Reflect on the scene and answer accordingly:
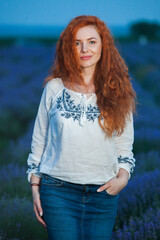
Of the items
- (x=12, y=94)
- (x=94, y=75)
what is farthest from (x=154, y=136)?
(x=12, y=94)

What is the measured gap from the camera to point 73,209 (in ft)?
5.76

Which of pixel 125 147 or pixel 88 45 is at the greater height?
pixel 88 45

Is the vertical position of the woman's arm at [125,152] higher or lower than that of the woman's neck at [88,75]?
lower

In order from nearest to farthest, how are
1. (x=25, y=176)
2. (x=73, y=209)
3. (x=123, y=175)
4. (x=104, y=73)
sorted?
(x=73, y=209), (x=123, y=175), (x=104, y=73), (x=25, y=176)

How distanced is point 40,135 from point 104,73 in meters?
0.54

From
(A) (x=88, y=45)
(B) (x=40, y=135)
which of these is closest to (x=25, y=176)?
(B) (x=40, y=135)

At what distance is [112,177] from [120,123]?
32cm

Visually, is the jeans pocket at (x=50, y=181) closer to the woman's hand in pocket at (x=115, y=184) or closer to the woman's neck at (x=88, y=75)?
the woman's hand in pocket at (x=115, y=184)

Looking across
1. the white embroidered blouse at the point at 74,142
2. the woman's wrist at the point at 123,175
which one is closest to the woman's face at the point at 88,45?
the white embroidered blouse at the point at 74,142

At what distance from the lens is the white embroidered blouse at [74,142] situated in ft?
5.79

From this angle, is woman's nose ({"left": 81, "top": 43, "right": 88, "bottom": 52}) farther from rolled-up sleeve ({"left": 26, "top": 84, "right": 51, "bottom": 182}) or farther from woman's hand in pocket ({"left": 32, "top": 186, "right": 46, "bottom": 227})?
woman's hand in pocket ({"left": 32, "top": 186, "right": 46, "bottom": 227})

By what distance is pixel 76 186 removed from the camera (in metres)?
1.74

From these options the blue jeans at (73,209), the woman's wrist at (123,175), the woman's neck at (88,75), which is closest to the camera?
the blue jeans at (73,209)

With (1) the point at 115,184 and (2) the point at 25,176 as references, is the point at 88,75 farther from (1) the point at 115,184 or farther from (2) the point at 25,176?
(2) the point at 25,176
